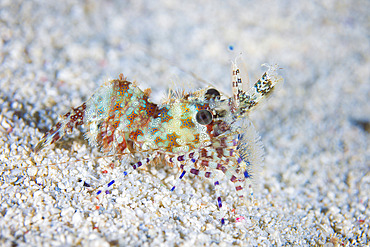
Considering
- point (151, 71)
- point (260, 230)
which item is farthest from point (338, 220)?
point (151, 71)

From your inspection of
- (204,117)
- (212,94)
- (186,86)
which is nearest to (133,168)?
(204,117)

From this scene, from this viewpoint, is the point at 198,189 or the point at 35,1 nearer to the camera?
the point at 198,189

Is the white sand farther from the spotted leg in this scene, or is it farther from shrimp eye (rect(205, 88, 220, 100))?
shrimp eye (rect(205, 88, 220, 100))

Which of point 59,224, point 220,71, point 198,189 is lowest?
point 59,224

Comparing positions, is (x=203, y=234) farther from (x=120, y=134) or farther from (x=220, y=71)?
(x=220, y=71)

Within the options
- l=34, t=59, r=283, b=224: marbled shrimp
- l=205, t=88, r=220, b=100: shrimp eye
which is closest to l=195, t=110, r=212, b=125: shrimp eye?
l=34, t=59, r=283, b=224: marbled shrimp

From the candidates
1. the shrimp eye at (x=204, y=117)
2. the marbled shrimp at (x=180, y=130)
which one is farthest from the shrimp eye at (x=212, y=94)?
the shrimp eye at (x=204, y=117)
